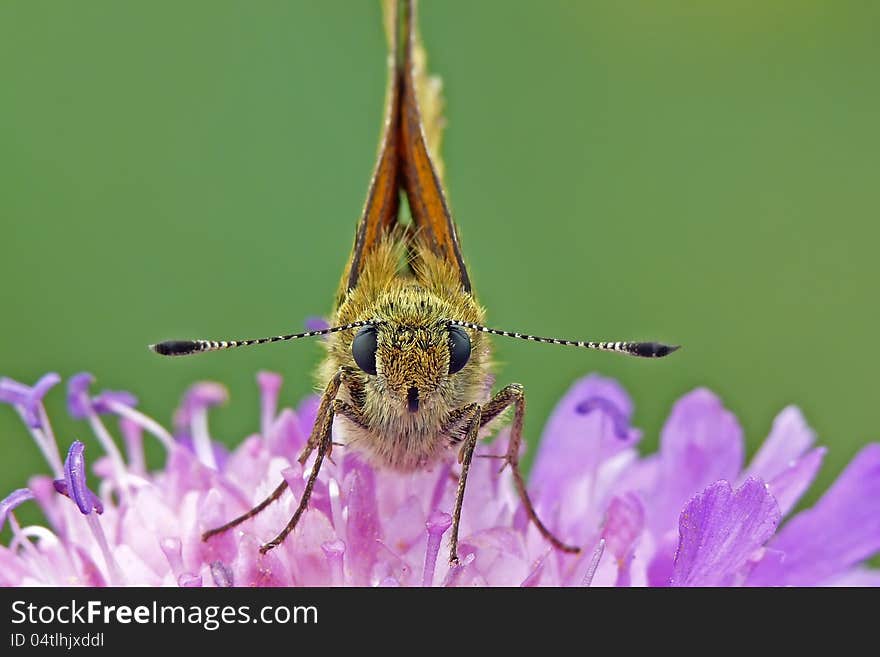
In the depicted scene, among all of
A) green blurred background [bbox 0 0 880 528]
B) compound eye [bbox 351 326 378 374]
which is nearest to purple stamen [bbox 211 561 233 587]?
compound eye [bbox 351 326 378 374]

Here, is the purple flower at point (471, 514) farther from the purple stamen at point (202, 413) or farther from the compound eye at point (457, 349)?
the compound eye at point (457, 349)

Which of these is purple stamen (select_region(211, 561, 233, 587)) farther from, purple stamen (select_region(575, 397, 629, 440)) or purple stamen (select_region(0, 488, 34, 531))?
purple stamen (select_region(575, 397, 629, 440))

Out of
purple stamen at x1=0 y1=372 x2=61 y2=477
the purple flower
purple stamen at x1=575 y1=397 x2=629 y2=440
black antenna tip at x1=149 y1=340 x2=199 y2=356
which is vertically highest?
purple stamen at x1=0 y1=372 x2=61 y2=477

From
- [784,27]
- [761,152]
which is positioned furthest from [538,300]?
[784,27]

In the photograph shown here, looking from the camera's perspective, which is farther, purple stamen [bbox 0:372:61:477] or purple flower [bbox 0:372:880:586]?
purple stamen [bbox 0:372:61:477]

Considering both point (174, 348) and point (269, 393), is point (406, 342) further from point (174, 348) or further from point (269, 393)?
point (269, 393)

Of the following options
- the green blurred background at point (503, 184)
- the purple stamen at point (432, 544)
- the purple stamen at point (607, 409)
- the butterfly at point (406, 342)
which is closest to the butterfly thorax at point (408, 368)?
the butterfly at point (406, 342)
